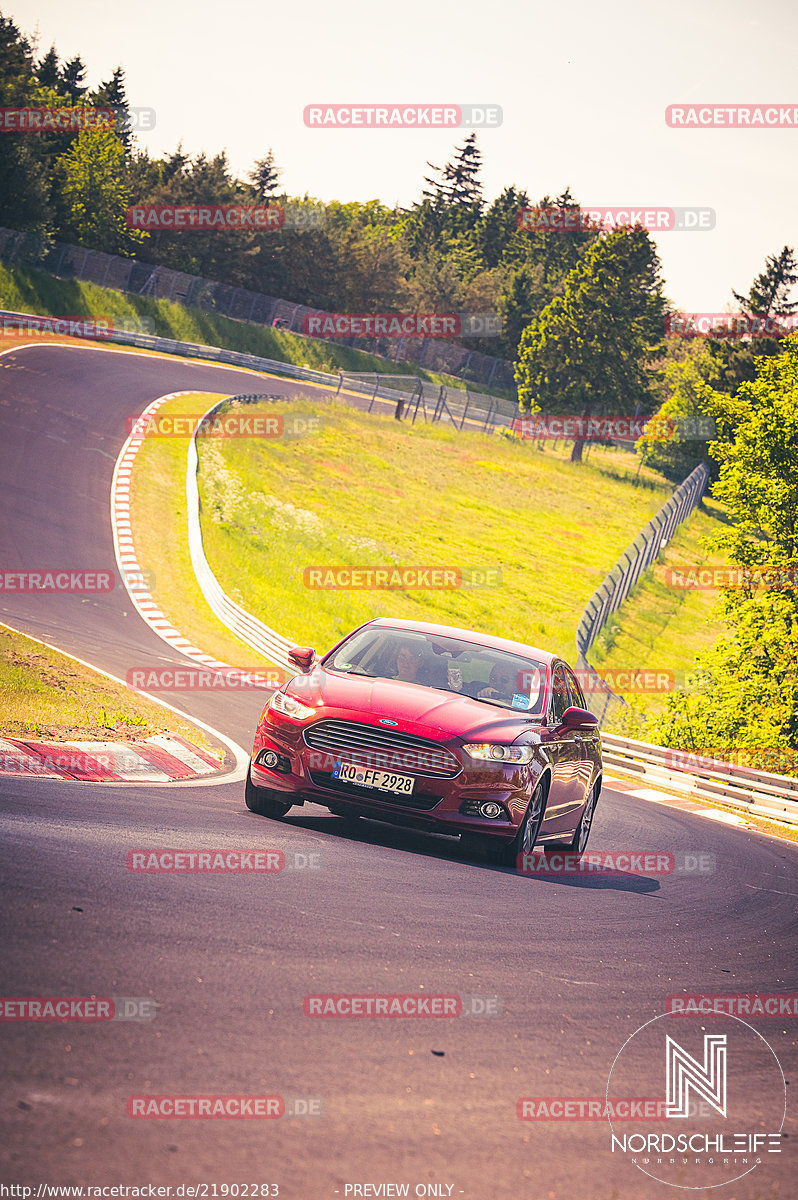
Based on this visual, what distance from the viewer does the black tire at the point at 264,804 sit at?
29.9ft

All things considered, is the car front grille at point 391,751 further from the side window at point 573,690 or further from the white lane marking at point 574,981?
the side window at point 573,690

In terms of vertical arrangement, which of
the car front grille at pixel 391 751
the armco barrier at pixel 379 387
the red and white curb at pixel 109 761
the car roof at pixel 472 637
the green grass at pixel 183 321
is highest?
the green grass at pixel 183 321

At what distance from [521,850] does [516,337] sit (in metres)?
101

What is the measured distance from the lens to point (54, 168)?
7062 centimetres

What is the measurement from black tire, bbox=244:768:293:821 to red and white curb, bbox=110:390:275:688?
38.3 feet

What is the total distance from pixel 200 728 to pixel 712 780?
480 inches

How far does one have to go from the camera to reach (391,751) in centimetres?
844

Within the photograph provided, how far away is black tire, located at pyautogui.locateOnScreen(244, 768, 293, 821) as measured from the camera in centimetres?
911

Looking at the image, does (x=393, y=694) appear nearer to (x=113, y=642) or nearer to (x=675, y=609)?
(x=113, y=642)

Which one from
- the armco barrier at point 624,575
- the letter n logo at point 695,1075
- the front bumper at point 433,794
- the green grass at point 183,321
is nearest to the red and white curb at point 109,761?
the front bumper at point 433,794

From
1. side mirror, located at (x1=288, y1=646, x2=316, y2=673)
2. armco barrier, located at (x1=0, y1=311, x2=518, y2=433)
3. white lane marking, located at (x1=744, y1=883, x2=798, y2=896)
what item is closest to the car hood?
side mirror, located at (x1=288, y1=646, x2=316, y2=673)

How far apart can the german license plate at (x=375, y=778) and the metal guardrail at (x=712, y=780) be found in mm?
11794

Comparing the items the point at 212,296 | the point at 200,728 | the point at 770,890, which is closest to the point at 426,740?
the point at 770,890

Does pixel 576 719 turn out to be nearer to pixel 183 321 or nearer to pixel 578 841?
pixel 578 841
